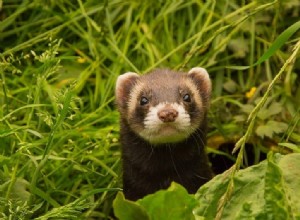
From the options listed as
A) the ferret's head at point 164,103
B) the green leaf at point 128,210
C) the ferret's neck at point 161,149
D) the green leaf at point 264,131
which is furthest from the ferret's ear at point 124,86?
the green leaf at point 128,210

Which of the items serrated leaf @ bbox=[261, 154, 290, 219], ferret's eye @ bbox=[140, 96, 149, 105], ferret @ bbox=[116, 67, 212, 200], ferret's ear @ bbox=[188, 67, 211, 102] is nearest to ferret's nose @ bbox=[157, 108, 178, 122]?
ferret @ bbox=[116, 67, 212, 200]

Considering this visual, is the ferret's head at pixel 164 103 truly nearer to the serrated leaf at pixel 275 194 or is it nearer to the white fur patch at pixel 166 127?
the white fur patch at pixel 166 127

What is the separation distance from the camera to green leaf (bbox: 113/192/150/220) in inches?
93.4

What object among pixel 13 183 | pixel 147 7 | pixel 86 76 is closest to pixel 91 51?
pixel 86 76

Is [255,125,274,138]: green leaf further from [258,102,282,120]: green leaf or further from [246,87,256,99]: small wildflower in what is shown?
→ [246,87,256,99]: small wildflower

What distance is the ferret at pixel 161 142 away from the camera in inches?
133

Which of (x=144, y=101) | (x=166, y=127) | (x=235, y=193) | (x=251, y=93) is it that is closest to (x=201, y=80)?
(x=144, y=101)

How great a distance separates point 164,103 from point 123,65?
42.6 inches

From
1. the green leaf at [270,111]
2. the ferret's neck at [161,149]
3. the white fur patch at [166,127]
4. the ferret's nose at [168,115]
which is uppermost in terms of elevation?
the ferret's nose at [168,115]

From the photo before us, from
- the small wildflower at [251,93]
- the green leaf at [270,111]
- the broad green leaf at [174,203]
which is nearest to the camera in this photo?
the broad green leaf at [174,203]

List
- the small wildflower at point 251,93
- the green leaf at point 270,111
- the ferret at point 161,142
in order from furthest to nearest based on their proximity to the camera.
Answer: the small wildflower at point 251,93 < the green leaf at point 270,111 < the ferret at point 161,142

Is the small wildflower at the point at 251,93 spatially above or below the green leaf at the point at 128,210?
below

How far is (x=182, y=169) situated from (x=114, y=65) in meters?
1.05

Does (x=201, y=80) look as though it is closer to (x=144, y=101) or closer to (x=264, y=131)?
(x=144, y=101)
